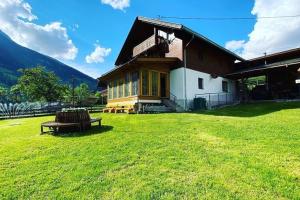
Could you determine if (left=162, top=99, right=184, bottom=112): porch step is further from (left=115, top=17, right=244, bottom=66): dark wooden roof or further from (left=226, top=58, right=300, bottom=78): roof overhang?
(left=226, top=58, right=300, bottom=78): roof overhang

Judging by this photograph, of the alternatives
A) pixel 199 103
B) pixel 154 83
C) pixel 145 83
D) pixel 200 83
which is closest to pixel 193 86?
pixel 200 83

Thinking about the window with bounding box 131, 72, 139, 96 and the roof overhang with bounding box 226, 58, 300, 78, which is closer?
the window with bounding box 131, 72, 139, 96

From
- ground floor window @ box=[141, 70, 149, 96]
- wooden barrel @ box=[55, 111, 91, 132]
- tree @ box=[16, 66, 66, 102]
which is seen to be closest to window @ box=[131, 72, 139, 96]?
ground floor window @ box=[141, 70, 149, 96]

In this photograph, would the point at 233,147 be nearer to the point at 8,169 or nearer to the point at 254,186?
the point at 254,186

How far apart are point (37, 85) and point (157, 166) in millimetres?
44364

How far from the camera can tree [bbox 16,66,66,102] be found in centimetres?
4247

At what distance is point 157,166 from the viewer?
15.4 feet

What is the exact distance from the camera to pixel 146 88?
15836 millimetres

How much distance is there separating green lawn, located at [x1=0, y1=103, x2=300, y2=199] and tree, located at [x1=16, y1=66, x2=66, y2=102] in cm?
3956

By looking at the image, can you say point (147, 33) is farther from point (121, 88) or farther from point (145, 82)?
point (145, 82)

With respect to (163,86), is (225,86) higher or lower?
higher

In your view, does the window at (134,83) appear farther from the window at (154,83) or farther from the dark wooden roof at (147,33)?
the dark wooden roof at (147,33)

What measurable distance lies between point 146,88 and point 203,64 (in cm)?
608

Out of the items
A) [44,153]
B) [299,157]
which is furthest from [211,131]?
[44,153]
